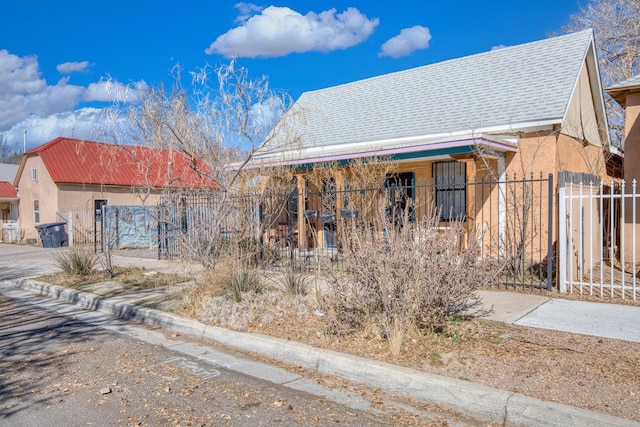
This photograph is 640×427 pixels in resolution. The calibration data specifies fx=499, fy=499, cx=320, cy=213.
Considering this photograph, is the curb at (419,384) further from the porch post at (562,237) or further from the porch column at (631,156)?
the porch column at (631,156)

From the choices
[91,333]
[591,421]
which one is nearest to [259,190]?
[91,333]

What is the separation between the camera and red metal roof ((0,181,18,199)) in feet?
98.2

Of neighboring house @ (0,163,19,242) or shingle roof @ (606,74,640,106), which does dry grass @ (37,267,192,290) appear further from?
neighboring house @ (0,163,19,242)

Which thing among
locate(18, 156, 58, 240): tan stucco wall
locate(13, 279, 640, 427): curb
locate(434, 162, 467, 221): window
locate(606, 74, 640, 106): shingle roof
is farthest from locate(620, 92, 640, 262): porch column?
locate(18, 156, 58, 240): tan stucco wall

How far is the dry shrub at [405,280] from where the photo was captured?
17.9 ft

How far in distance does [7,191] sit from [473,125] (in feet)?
97.3

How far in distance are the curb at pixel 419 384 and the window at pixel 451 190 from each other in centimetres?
813

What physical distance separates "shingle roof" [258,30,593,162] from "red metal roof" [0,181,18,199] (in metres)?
21.3

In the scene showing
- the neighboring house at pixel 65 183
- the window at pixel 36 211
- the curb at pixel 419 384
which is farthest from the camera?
the window at pixel 36 211

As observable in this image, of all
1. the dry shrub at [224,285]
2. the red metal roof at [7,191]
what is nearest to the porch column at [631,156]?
the dry shrub at [224,285]

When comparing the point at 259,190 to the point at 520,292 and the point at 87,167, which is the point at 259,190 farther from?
the point at 87,167

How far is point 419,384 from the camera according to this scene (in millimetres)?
4574

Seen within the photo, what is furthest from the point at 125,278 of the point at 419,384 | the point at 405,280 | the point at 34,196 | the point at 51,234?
the point at 34,196

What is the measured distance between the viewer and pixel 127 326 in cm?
762
